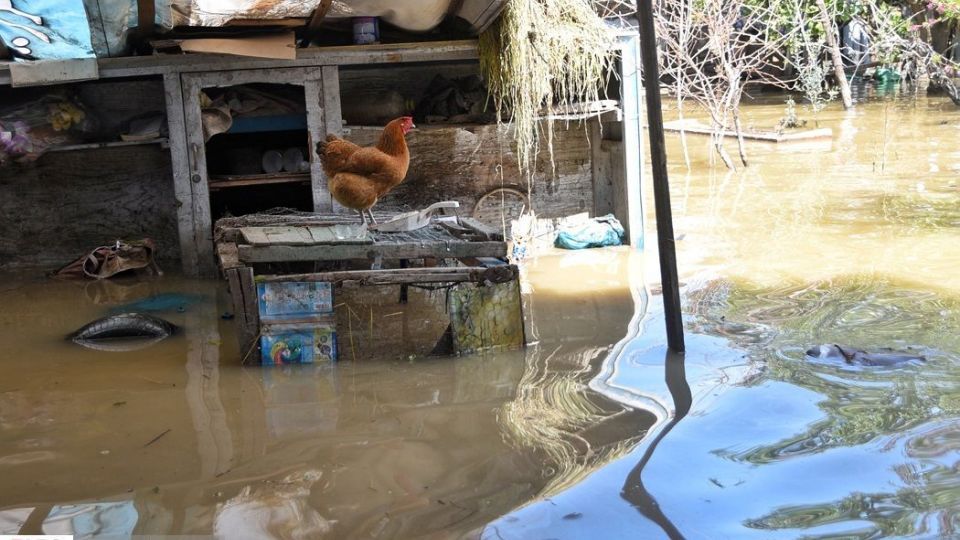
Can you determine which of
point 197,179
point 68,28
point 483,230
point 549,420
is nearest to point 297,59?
point 197,179

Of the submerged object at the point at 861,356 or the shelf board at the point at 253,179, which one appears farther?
the shelf board at the point at 253,179

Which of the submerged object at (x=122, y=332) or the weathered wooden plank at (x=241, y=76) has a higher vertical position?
the weathered wooden plank at (x=241, y=76)

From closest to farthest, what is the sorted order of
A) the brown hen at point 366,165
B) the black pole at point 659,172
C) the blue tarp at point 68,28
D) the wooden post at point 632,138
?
1. the black pole at point 659,172
2. the blue tarp at point 68,28
3. the brown hen at point 366,165
4. the wooden post at point 632,138

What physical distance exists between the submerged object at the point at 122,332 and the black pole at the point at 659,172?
3.56m

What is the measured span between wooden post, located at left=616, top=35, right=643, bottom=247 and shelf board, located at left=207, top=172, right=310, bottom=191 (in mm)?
3009

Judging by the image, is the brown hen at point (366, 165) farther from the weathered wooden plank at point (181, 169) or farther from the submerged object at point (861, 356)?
the submerged object at point (861, 356)

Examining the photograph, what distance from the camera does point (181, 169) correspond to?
28.2 feet

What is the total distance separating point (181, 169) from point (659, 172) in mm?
4767

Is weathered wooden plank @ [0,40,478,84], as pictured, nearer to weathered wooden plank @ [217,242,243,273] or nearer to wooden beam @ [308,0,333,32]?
wooden beam @ [308,0,333,32]

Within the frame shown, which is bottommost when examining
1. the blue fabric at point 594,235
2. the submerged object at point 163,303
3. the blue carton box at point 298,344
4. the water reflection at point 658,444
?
the water reflection at point 658,444

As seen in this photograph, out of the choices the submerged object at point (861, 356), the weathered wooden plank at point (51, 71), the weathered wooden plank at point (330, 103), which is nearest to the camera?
the submerged object at point (861, 356)

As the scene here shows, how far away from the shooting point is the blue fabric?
9.37 metres

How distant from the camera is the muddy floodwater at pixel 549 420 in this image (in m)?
3.94

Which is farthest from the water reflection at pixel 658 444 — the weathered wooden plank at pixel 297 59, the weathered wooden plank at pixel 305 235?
the weathered wooden plank at pixel 297 59
